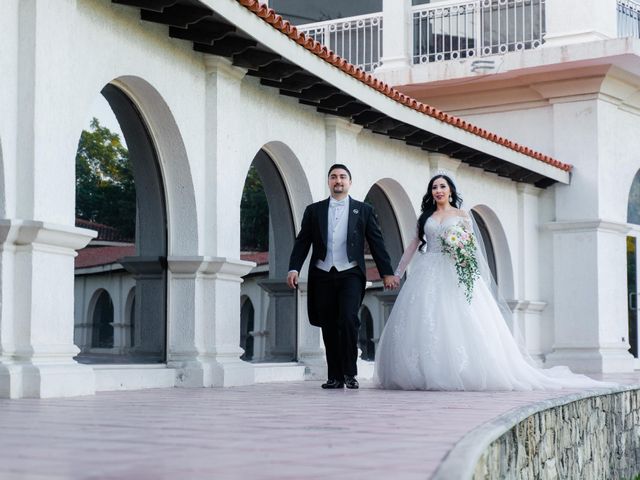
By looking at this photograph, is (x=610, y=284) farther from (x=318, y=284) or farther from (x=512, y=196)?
(x=318, y=284)

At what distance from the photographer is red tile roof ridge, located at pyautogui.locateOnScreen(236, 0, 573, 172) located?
10852mm

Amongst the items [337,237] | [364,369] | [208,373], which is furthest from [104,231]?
[364,369]

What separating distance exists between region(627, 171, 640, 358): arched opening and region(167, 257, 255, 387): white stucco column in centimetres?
1248

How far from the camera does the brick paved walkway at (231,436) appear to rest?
13.1 ft

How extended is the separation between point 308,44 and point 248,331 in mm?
3360

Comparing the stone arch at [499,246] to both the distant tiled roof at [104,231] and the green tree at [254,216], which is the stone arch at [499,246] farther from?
the distant tiled roof at [104,231]

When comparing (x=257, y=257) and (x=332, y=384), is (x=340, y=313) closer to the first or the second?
(x=332, y=384)

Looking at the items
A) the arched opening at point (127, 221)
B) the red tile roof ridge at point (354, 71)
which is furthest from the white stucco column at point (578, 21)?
the arched opening at point (127, 221)

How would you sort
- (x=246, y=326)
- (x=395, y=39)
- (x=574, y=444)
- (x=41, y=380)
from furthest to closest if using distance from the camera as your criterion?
(x=395, y=39) < (x=246, y=326) < (x=574, y=444) < (x=41, y=380)

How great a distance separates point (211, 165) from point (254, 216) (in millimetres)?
2076

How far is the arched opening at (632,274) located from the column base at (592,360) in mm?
1167

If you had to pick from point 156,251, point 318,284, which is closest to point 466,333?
point 318,284

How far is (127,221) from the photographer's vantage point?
10.5 m

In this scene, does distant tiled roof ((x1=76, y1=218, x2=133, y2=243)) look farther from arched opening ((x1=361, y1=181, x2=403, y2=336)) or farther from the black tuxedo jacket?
arched opening ((x1=361, y1=181, x2=403, y2=336))
